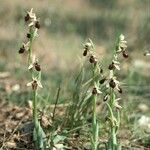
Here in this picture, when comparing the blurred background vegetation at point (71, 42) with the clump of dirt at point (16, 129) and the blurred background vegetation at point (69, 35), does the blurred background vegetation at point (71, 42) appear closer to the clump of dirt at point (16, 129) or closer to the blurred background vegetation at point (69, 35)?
the blurred background vegetation at point (69, 35)

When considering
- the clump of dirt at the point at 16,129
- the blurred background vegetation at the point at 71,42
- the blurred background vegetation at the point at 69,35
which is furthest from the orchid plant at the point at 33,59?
the blurred background vegetation at the point at 69,35

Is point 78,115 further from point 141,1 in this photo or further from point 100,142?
point 141,1

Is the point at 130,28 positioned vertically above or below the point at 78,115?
above

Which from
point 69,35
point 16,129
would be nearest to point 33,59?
point 16,129

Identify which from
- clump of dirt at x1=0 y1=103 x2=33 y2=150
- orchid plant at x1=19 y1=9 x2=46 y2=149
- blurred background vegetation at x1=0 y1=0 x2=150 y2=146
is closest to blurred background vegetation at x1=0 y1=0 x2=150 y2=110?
blurred background vegetation at x1=0 y1=0 x2=150 y2=146

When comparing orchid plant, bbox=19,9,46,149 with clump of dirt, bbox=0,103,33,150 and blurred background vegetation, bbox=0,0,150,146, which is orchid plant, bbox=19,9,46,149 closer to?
clump of dirt, bbox=0,103,33,150

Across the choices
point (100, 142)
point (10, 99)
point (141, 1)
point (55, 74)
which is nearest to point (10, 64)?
point (55, 74)

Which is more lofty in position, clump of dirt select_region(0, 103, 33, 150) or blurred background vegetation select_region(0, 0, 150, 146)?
blurred background vegetation select_region(0, 0, 150, 146)

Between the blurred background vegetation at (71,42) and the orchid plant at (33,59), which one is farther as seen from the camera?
the blurred background vegetation at (71,42)

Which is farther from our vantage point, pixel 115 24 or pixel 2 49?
pixel 115 24

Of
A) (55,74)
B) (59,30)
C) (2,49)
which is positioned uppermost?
(59,30)

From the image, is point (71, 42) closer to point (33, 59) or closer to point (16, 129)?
point (16, 129)
